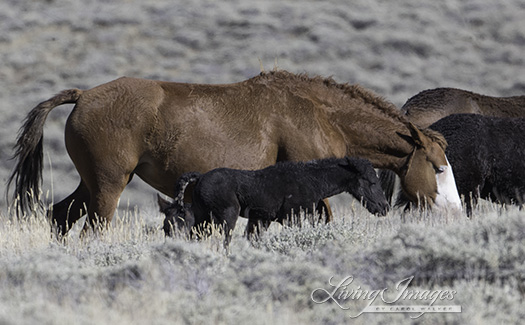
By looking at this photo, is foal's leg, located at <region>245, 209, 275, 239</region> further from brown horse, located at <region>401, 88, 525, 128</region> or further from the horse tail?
brown horse, located at <region>401, 88, 525, 128</region>

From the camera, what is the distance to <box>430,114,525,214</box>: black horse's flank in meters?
8.51

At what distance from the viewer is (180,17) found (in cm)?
2155

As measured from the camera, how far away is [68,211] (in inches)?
312

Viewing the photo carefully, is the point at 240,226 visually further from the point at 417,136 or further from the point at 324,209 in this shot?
the point at 417,136

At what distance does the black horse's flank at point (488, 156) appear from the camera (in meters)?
8.51

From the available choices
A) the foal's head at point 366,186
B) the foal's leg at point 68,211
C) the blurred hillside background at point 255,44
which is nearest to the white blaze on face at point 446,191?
the foal's head at point 366,186

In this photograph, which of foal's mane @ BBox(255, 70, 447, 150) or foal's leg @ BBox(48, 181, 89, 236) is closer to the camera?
foal's leg @ BBox(48, 181, 89, 236)

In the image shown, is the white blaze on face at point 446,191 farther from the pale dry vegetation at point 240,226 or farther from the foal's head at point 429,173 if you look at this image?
the pale dry vegetation at point 240,226

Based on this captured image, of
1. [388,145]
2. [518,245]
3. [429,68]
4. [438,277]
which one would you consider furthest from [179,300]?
[429,68]

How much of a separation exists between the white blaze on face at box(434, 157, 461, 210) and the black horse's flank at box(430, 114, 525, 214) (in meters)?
0.59

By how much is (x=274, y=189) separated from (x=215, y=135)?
113 cm

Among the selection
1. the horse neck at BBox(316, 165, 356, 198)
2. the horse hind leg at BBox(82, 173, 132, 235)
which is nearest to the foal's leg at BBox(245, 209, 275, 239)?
the horse neck at BBox(316, 165, 356, 198)

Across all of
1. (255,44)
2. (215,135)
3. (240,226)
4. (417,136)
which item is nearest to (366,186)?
(417,136)

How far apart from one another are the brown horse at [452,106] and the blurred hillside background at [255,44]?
7346mm
